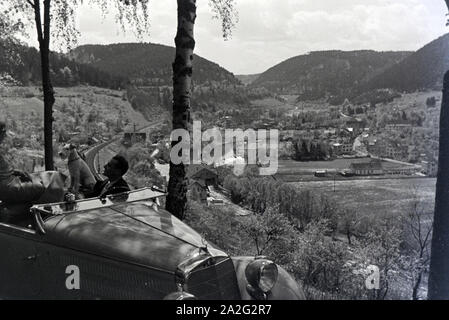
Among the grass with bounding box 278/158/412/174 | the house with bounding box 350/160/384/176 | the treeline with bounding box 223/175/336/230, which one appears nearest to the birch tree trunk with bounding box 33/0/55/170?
the treeline with bounding box 223/175/336/230

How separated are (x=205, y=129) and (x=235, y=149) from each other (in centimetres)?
1100

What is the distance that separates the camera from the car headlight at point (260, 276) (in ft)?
16.1

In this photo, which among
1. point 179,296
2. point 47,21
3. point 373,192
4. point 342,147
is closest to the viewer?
point 179,296

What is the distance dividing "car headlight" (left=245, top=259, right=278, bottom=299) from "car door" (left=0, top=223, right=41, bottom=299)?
2.37 metres

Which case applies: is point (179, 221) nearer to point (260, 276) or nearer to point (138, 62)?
point (260, 276)

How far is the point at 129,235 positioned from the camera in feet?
16.2

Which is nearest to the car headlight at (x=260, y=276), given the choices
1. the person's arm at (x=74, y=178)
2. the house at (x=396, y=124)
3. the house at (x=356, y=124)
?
the person's arm at (x=74, y=178)

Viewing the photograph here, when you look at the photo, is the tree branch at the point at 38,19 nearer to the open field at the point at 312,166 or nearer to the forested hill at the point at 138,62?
the open field at the point at 312,166

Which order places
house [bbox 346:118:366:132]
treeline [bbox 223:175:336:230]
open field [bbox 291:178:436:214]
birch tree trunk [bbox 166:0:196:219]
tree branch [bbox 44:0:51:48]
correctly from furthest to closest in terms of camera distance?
house [bbox 346:118:366:132], treeline [bbox 223:175:336:230], open field [bbox 291:178:436:214], tree branch [bbox 44:0:51:48], birch tree trunk [bbox 166:0:196:219]

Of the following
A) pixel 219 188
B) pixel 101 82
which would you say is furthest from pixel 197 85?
pixel 219 188

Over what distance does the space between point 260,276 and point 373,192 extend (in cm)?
8002

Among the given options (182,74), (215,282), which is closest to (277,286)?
(215,282)

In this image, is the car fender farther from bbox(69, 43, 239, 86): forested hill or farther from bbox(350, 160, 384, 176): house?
bbox(69, 43, 239, 86): forested hill

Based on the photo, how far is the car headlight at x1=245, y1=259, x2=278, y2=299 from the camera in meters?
4.92
